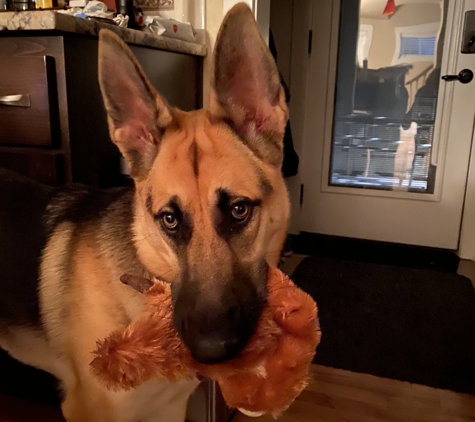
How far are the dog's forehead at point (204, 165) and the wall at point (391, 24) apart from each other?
8.83ft

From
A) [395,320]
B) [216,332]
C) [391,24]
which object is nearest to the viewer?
[216,332]

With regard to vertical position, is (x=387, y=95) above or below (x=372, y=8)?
below

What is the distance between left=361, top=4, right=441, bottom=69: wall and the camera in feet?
10.6

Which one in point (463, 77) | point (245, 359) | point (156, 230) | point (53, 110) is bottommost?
point (245, 359)

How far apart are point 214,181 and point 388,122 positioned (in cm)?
284

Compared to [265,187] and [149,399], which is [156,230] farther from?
[149,399]

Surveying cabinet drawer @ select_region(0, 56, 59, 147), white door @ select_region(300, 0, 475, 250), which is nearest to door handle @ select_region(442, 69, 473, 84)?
white door @ select_region(300, 0, 475, 250)

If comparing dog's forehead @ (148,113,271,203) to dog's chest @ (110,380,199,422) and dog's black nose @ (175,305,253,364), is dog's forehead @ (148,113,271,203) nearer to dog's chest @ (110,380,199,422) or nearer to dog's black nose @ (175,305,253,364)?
dog's black nose @ (175,305,253,364)

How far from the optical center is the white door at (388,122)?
3.25 m

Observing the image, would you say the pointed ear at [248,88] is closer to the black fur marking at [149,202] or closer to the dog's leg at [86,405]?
the black fur marking at [149,202]

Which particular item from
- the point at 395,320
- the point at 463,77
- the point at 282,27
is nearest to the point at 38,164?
the point at 395,320

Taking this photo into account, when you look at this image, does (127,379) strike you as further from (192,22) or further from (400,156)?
(400,156)

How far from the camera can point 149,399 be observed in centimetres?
114

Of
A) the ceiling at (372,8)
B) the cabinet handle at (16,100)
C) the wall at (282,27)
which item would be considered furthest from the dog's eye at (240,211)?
the ceiling at (372,8)
